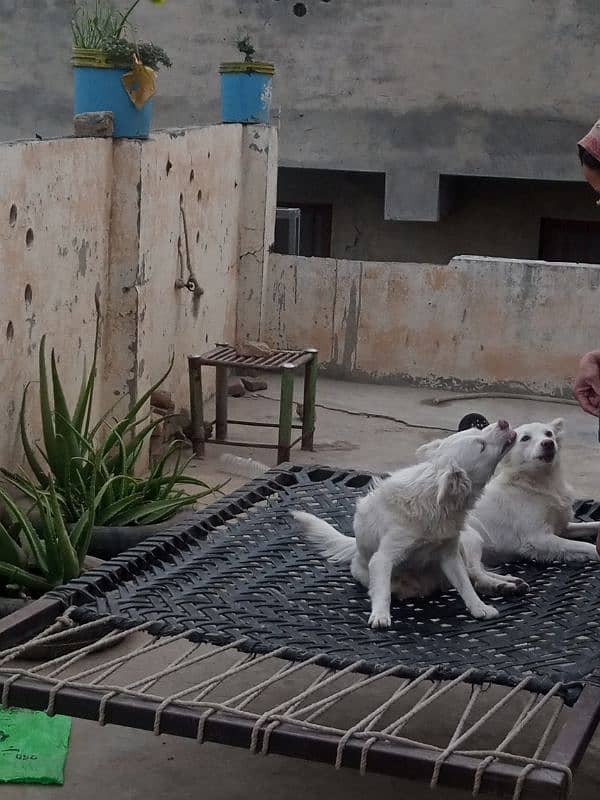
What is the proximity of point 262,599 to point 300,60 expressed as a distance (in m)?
10.8

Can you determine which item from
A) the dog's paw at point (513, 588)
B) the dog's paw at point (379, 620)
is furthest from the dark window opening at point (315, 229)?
the dog's paw at point (379, 620)

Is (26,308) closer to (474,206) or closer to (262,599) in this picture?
(262,599)

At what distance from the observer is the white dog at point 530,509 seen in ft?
16.1

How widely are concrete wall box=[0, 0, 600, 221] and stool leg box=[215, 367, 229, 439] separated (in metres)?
6.31

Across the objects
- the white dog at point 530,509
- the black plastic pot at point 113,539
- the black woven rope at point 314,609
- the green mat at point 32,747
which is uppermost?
the white dog at point 530,509

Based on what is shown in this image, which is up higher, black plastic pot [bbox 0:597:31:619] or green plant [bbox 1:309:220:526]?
green plant [bbox 1:309:220:526]

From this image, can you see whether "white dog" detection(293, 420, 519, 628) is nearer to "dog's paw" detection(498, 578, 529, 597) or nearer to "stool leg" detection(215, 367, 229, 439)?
"dog's paw" detection(498, 578, 529, 597)

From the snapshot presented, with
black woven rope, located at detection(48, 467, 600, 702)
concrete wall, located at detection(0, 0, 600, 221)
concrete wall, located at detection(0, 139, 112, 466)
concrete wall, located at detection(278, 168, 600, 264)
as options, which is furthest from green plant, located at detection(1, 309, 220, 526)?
concrete wall, located at detection(278, 168, 600, 264)

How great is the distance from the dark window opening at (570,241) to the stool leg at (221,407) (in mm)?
7640

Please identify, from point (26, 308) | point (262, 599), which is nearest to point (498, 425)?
point (262, 599)

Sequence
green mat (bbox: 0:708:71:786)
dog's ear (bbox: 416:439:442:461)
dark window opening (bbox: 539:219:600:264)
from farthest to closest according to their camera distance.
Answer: dark window opening (bbox: 539:219:600:264), dog's ear (bbox: 416:439:442:461), green mat (bbox: 0:708:71:786)

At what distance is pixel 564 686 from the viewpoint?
3.57 meters

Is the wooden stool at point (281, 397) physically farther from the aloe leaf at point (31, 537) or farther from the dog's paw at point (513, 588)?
the dog's paw at point (513, 588)

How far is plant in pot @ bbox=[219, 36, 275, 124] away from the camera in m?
9.80
